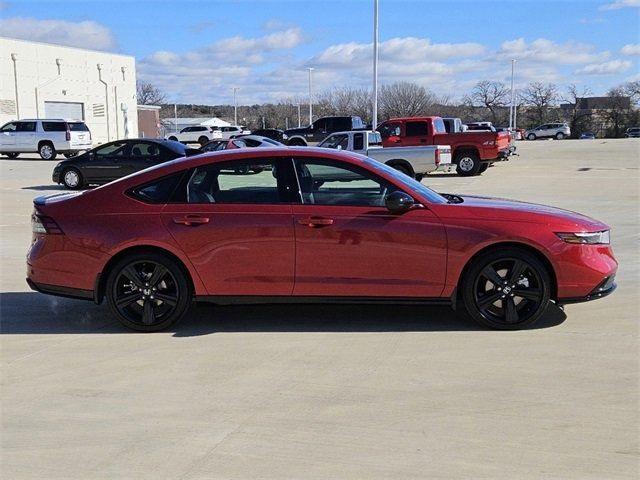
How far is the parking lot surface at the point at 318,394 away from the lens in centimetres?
371

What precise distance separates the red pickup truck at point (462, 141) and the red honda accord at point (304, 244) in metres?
18.8

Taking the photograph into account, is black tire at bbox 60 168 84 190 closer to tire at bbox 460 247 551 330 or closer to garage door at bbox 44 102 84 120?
tire at bbox 460 247 551 330

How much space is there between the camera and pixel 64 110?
53562 millimetres

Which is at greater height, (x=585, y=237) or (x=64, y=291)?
(x=585, y=237)

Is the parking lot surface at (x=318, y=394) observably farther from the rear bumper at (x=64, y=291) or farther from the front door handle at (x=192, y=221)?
the front door handle at (x=192, y=221)

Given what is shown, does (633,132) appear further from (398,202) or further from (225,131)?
(398,202)

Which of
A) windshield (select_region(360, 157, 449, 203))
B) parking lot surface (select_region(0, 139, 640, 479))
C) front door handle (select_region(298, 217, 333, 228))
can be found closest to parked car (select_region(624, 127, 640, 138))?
parking lot surface (select_region(0, 139, 640, 479))

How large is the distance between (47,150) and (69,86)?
21.9m

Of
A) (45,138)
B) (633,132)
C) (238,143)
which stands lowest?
(238,143)

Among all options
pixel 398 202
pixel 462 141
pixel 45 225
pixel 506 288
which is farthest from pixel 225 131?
pixel 506 288

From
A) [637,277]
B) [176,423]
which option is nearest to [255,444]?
[176,423]

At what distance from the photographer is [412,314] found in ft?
21.5

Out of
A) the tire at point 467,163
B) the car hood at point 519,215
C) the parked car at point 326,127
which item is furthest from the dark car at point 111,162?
the parked car at point 326,127

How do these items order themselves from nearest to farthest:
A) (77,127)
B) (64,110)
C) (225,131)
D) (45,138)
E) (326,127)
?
(45,138)
(77,127)
(326,127)
(64,110)
(225,131)
